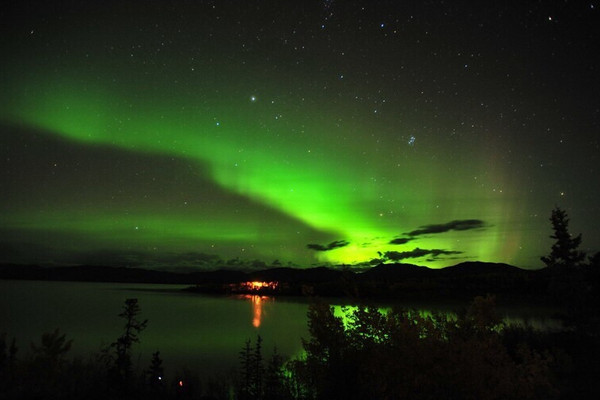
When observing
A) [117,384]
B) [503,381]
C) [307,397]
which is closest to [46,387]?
[117,384]

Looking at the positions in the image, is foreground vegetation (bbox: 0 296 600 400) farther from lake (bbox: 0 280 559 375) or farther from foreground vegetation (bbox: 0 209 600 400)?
lake (bbox: 0 280 559 375)

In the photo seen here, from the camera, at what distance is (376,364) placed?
6.66 m

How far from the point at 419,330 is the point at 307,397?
244cm

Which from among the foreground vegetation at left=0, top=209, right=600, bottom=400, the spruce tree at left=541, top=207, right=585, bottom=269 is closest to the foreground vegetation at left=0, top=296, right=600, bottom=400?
the foreground vegetation at left=0, top=209, right=600, bottom=400

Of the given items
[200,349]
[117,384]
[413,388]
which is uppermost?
[413,388]

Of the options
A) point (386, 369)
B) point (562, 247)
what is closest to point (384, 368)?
point (386, 369)

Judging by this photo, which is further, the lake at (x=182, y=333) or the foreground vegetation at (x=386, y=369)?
the lake at (x=182, y=333)

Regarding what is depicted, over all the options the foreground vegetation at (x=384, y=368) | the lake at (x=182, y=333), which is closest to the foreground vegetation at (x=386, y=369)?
the foreground vegetation at (x=384, y=368)

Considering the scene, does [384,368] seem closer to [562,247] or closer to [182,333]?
[562,247]

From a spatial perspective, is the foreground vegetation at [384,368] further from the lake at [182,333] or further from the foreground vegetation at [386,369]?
the lake at [182,333]

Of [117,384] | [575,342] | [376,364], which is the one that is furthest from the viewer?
[575,342]

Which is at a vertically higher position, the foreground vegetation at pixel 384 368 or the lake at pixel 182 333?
the foreground vegetation at pixel 384 368

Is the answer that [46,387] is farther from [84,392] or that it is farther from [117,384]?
[117,384]

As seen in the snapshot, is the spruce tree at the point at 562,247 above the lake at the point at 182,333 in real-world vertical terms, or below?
above
